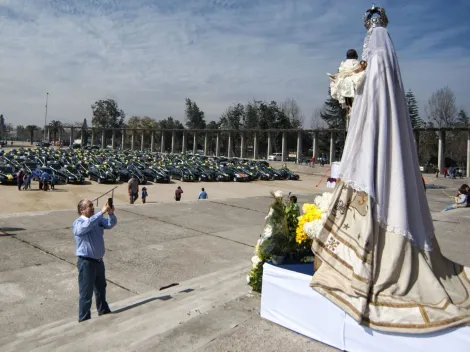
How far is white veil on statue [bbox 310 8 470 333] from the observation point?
3148 mm

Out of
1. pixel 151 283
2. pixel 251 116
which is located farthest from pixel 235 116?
pixel 151 283

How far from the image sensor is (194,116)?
11981 cm

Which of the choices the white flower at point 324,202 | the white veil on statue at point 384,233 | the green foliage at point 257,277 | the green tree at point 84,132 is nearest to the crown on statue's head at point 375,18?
the white veil on statue at point 384,233

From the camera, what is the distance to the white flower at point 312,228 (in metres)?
3.98

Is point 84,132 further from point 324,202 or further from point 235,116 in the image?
point 324,202

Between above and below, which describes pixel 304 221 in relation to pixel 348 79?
below

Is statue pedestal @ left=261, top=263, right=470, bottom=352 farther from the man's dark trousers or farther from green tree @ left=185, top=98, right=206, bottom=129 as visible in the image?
green tree @ left=185, top=98, right=206, bottom=129

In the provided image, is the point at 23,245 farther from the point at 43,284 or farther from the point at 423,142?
the point at 423,142

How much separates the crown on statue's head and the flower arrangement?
72.6 inches

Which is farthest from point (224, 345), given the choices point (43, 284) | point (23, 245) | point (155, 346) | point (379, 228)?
point (23, 245)

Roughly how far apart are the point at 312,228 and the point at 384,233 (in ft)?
2.72

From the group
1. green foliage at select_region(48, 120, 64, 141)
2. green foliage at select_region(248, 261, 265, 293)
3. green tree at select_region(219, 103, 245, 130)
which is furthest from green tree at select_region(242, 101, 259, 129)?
green foliage at select_region(248, 261, 265, 293)

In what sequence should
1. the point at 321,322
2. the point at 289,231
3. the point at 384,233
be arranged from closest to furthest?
the point at 384,233
the point at 321,322
the point at 289,231

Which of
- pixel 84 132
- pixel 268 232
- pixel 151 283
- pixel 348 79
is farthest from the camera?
pixel 84 132
